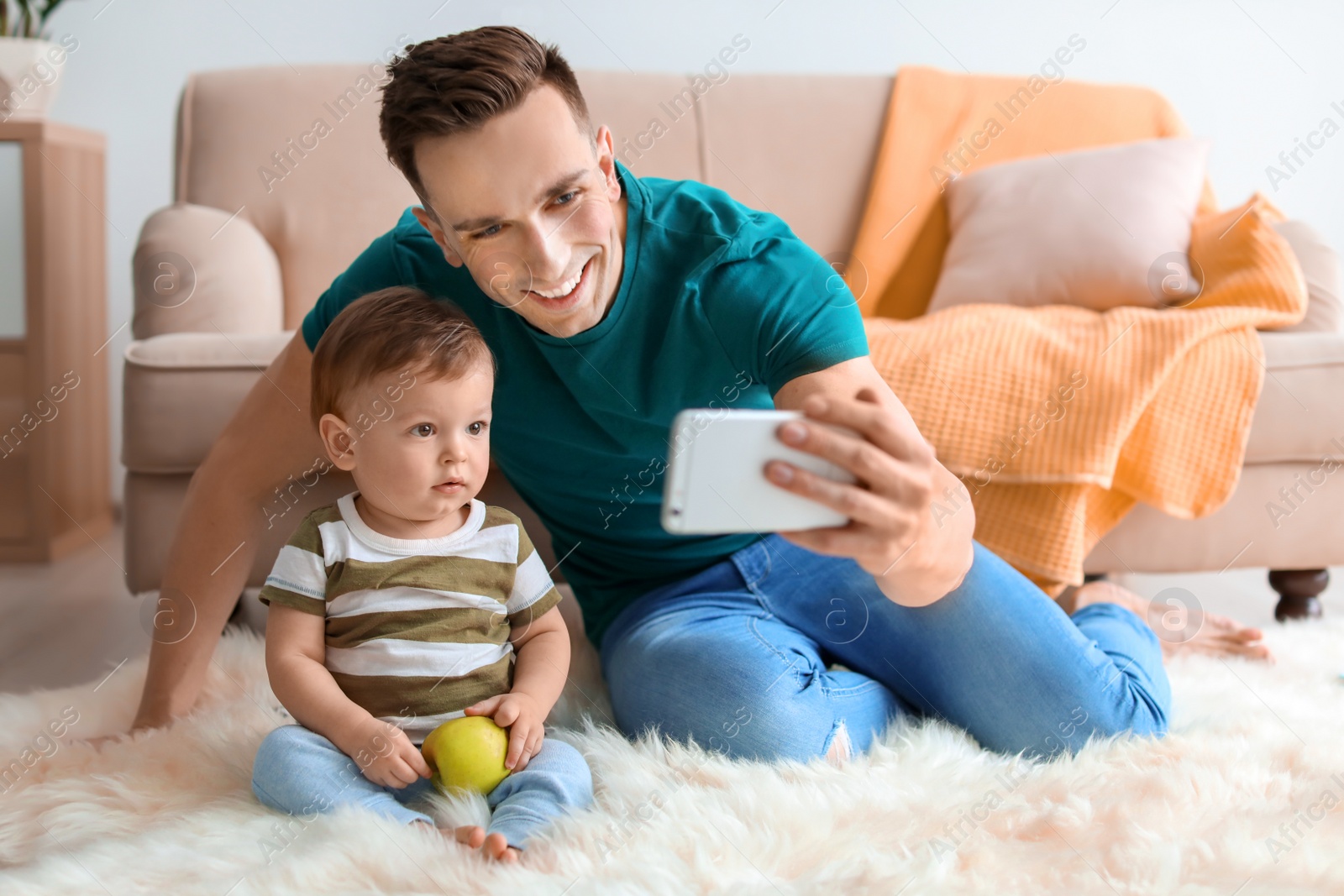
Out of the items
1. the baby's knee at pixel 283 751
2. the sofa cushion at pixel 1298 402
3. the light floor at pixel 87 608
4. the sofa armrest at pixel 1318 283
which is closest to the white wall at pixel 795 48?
the light floor at pixel 87 608

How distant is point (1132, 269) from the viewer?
5.37ft

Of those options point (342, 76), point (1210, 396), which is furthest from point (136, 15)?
point (1210, 396)

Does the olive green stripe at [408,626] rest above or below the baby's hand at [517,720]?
above

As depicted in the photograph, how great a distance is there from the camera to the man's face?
80 centimetres

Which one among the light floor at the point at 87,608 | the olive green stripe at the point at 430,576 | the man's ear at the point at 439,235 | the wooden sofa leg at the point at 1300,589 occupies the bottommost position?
the light floor at the point at 87,608

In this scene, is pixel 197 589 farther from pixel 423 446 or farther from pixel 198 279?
pixel 198 279

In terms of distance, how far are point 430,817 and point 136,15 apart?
212cm

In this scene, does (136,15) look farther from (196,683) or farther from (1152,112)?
(1152,112)

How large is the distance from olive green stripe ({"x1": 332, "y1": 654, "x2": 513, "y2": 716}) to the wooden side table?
1450 millimetres

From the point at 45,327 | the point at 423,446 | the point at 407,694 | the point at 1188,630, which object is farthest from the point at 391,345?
the point at 45,327

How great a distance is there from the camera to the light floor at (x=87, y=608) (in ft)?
4.51

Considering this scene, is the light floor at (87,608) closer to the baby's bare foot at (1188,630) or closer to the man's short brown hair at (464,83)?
the baby's bare foot at (1188,630)

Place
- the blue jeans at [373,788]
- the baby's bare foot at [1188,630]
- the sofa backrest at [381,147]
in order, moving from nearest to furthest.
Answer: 1. the blue jeans at [373,788]
2. the baby's bare foot at [1188,630]
3. the sofa backrest at [381,147]

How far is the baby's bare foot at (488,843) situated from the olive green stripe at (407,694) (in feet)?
0.45
